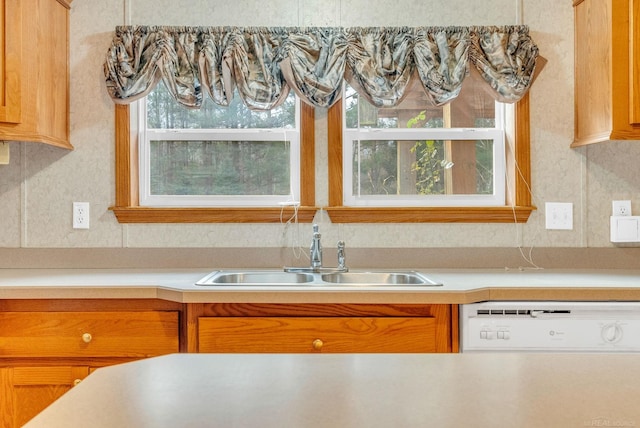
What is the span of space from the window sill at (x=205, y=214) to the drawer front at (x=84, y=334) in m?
0.67

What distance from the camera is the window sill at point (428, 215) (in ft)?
8.14

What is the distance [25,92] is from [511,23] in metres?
2.16

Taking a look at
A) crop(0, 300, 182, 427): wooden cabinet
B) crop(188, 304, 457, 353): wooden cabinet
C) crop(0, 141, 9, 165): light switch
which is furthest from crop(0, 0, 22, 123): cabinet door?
crop(188, 304, 457, 353): wooden cabinet

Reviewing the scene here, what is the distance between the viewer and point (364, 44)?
244cm

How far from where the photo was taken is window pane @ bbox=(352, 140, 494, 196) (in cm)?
259

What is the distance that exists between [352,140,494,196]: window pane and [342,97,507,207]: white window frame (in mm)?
20

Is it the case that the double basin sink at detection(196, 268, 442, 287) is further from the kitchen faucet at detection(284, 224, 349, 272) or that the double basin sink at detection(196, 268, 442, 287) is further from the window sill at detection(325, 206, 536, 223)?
the window sill at detection(325, 206, 536, 223)

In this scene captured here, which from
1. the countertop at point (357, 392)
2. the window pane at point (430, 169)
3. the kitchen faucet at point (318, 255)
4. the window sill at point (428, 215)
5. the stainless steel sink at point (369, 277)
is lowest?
the stainless steel sink at point (369, 277)

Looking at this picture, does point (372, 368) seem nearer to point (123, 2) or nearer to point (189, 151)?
point (189, 151)

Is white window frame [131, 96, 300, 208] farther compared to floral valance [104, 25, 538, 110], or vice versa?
white window frame [131, 96, 300, 208]

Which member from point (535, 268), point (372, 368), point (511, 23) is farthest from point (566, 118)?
point (372, 368)

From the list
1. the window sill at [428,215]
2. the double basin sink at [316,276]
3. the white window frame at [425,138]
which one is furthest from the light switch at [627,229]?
the double basin sink at [316,276]

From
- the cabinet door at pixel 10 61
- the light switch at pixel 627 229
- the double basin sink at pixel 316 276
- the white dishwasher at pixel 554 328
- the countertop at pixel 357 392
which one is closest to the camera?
the countertop at pixel 357 392

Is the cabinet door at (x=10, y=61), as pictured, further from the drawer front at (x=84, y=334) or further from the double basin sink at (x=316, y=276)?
the double basin sink at (x=316, y=276)
